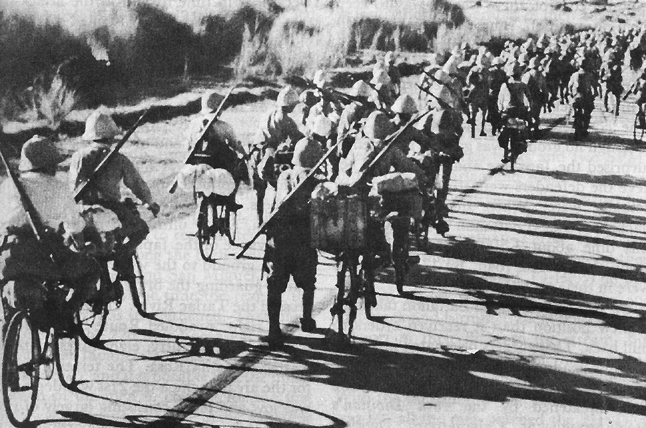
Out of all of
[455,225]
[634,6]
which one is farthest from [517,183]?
[634,6]

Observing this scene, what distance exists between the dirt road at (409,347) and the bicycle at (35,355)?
14cm

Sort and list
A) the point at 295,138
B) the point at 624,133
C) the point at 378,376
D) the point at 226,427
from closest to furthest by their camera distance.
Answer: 1. the point at 226,427
2. the point at 378,376
3. the point at 295,138
4. the point at 624,133

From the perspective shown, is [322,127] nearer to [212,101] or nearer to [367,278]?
[212,101]

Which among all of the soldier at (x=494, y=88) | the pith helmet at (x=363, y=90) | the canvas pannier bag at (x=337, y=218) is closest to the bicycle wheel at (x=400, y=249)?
the canvas pannier bag at (x=337, y=218)

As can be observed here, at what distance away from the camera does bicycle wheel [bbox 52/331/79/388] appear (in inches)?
296

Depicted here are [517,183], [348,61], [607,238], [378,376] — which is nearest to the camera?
[378,376]

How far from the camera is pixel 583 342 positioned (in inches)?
365

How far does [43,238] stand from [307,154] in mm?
2528

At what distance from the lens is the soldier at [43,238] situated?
23.1 feet

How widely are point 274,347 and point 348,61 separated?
71.4 feet

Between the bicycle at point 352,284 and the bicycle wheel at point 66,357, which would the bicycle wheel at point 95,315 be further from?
the bicycle at point 352,284

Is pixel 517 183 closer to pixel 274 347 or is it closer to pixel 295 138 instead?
pixel 295 138

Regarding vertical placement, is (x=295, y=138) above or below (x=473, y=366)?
above

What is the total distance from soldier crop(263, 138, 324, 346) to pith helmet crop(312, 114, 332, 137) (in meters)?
3.94
